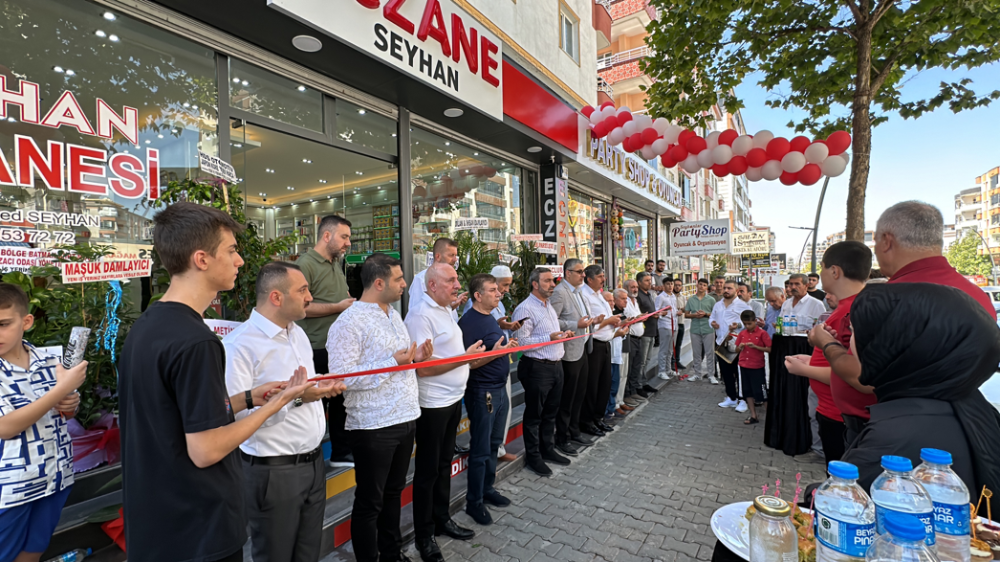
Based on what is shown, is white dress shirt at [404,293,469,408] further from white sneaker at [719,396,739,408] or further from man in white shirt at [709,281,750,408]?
→ white sneaker at [719,396,739,408]

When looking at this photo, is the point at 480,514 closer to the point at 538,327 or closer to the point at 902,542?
the point at 538,327

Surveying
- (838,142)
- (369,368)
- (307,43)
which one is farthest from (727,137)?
(369,368)

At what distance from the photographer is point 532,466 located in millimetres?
4773

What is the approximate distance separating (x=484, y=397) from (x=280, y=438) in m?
1.96

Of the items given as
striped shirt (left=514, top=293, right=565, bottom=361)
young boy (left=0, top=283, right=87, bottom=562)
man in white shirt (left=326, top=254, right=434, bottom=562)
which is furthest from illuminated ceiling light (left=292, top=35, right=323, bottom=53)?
striped shirt (left=514, top=293, right=565, bottom=361)

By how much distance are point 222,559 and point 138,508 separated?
12.9 inches

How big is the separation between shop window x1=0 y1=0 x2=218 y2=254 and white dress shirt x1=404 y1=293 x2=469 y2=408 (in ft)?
7.29

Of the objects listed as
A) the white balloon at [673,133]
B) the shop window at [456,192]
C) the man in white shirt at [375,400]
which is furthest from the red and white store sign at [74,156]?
the white balloon at [673,133]

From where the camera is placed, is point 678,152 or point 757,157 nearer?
point 757,157

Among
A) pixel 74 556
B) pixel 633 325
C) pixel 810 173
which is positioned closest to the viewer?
pixel 74 556

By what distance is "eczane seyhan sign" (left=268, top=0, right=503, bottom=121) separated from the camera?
158 inches

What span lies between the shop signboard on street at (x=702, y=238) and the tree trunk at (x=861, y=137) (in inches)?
309

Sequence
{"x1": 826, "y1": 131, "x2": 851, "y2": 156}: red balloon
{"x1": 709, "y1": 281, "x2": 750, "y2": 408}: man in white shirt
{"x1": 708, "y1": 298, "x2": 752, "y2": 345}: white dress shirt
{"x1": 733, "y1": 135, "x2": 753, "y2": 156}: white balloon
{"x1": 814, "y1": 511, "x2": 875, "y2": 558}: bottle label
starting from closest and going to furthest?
{"x1": 814, "y1": 511, "x2": 875, "y2": 558}: bottle label, {"x1": 826, "y1": 131, "x2": 851, "y2": 156}: red balloon, {"x1": 733, "y1": 135, "x2": 753, "y2": 156}: white balloon, {"x1": 709, "y1": 281, "x2": 750, "y2": 408}: man in white shirt, {"x1": 708, "y1": 298, "x2": 752, "y2": 345}: white dress shirt

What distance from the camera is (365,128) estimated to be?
5.72m
